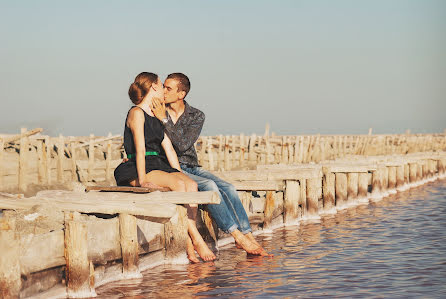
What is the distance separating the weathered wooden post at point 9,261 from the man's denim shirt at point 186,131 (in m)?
2.97

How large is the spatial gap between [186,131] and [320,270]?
2.43 m

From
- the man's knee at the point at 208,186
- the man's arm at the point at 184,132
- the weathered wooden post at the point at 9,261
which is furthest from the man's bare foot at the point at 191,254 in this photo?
the weathered wooden post at the point at 9,261

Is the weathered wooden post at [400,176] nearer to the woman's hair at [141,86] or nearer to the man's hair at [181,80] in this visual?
the man's hair at [181,80]

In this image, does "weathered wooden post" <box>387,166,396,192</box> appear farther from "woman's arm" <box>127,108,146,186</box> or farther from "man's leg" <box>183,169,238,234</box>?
"woman's arm" <box>127,108,146,186</box>

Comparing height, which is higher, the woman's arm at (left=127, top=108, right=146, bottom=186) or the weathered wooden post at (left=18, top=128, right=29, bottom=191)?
the woman's arm at (left=127, top=108, right=146, bottom=186)

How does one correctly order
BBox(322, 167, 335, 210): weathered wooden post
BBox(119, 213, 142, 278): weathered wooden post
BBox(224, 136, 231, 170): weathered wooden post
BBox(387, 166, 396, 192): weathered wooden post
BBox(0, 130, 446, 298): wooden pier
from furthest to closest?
1. BBox(224, 136, 231, 170): weathered wooden post
2. BBox(387, 166, 396, 192): weathered wooden post
3. BBox(322, 167, 335, 210): weathered wooden post
4. BBox(119, 213, 142, 278): weathered wooden post
5. BBox(0, 130, 446, 298): wooden pier

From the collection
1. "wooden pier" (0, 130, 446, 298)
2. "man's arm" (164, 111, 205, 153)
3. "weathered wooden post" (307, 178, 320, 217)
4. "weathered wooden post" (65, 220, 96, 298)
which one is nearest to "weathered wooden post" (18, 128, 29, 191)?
"wooden pier" (0, 130, 446, 298)

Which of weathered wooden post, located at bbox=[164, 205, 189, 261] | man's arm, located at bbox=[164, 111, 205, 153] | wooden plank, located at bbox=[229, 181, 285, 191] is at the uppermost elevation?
man's arm, located at bbox=[164, 111, 205, 153]

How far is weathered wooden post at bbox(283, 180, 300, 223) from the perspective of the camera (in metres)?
13.1

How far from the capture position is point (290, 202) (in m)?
13.2

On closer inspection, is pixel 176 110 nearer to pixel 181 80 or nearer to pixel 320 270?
pixel 181 80

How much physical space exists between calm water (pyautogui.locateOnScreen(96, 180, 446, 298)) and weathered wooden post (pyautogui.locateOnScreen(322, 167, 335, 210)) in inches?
89.7

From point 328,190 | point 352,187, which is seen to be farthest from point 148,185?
point 352,187

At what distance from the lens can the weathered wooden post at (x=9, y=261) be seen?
18.9 ft
